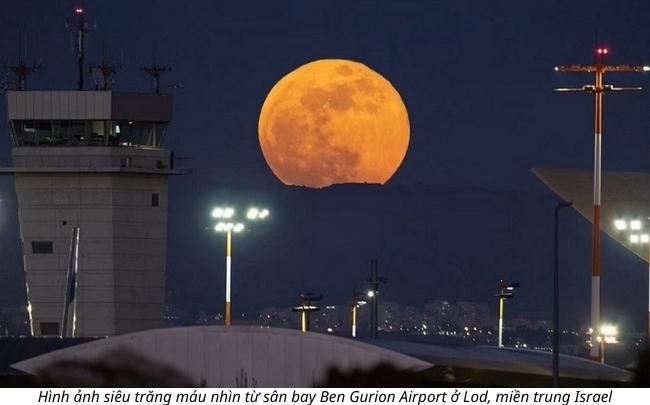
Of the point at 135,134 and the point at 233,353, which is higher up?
the point at 135,134

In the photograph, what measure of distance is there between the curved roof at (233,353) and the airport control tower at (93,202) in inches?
1772

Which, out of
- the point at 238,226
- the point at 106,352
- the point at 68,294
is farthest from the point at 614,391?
the point at 68,294

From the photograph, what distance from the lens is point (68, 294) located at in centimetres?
10025

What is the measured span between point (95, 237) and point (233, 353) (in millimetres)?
47337

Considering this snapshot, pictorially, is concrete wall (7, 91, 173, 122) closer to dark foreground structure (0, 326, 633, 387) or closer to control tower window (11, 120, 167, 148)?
control tower window (11, 120, 167, 148)

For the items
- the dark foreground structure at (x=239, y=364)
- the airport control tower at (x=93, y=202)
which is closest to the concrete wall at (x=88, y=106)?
the airport control tower at (x=93, y=202)

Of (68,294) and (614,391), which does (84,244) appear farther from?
(614,391)

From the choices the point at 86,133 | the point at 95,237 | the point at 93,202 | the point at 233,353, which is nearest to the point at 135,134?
the point at 86,133

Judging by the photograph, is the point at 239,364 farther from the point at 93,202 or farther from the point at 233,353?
the point at 93,202

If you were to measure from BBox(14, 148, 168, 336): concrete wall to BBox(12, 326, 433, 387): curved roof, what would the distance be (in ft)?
149

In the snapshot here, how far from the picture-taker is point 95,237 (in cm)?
11262

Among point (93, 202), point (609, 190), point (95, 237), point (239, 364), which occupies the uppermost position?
point (609, 190)

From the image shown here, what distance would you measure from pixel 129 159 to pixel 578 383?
2015 inches

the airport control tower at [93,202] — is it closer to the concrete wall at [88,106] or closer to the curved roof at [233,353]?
the concrete wall at [88,106]
